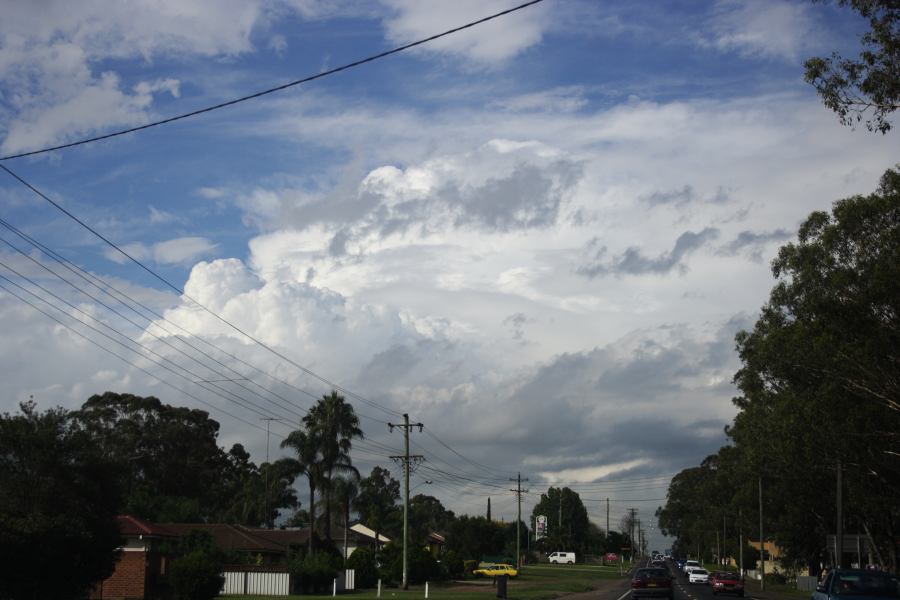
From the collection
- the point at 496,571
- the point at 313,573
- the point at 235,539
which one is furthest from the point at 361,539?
the point at 313,573

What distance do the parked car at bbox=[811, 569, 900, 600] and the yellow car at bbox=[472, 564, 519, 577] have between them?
62602mm

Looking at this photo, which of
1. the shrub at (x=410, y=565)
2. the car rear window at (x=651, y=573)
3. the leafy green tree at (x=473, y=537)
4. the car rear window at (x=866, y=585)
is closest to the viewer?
the car rear window at (x=866, y=585)

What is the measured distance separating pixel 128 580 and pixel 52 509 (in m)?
16.3

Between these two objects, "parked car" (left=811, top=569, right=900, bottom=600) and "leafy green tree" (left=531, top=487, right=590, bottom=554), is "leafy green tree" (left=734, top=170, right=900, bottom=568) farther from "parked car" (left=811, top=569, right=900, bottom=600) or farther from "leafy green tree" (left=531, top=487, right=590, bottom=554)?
"leafy green tree" (left=531, top=487, right=590, bottom=554)

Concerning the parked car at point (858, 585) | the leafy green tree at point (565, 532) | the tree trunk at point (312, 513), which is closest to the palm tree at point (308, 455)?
the tree trunk at point (312, 513)

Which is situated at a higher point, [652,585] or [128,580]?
[128,580]

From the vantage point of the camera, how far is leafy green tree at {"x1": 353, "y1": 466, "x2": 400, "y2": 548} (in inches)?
3863

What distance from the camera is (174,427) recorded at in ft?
323

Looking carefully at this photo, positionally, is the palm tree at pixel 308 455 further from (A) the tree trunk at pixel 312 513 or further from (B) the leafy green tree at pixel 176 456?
(B) the leafy green tree at pixel 176 456

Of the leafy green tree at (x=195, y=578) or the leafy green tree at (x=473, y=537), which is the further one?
the leafy green tree at (x=473, y=537)

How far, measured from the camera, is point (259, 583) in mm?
52656

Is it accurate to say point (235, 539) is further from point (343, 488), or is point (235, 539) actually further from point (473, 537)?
point (473, 537)

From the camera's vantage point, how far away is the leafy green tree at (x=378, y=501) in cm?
9812

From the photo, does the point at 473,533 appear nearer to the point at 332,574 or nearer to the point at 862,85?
the point at 332,574
